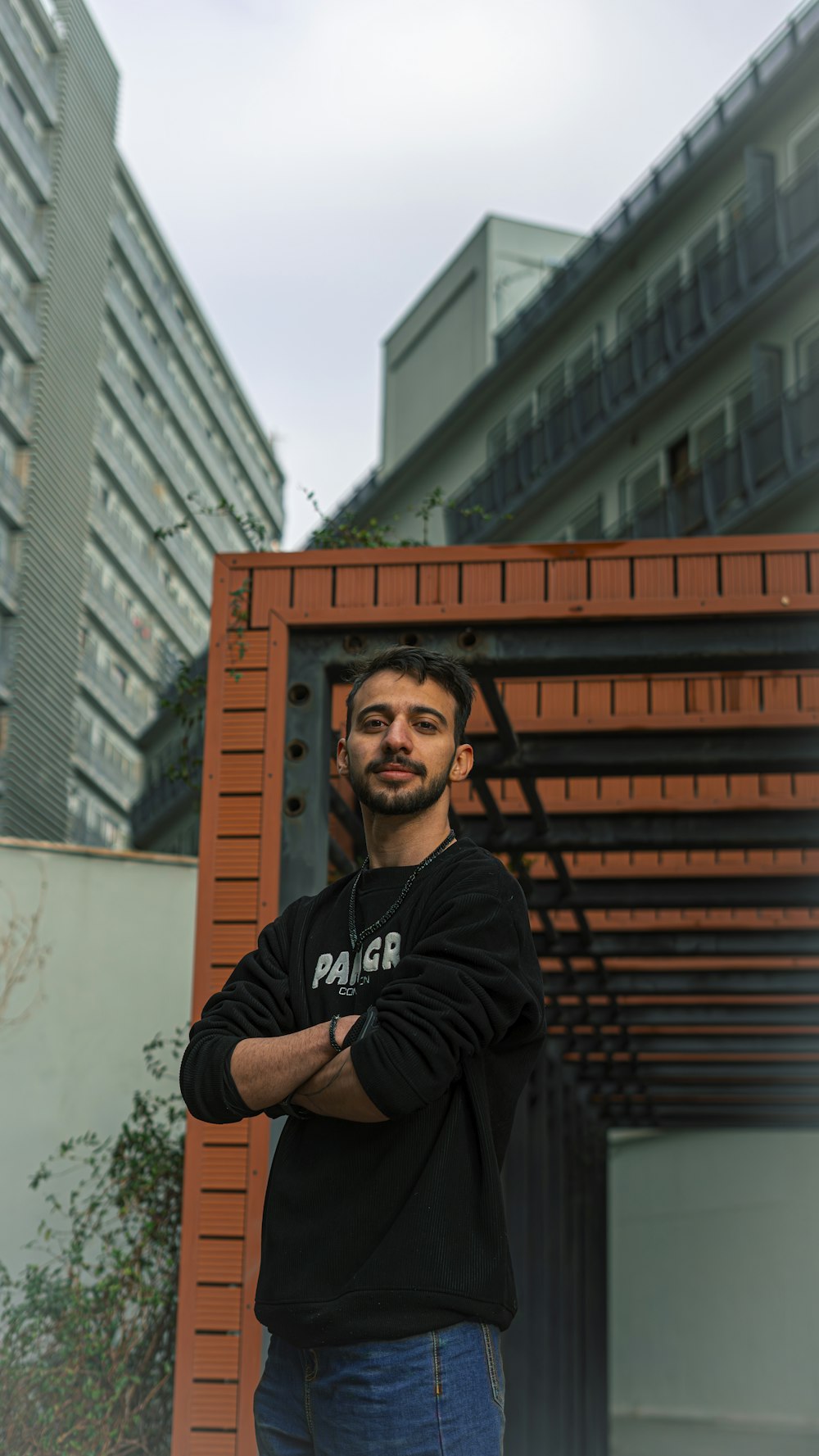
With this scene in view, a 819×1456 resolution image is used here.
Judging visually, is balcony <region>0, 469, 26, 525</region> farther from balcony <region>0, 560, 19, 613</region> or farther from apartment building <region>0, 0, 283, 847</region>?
balcony <region>0, 560, 19, 613</region>

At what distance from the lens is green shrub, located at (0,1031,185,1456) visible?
621 centimetres

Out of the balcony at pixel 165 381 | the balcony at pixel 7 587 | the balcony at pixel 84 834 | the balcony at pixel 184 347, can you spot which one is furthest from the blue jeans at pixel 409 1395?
the balcony at pixel 184 347

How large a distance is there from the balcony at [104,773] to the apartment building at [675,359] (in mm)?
18878

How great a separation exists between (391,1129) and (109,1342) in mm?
4557

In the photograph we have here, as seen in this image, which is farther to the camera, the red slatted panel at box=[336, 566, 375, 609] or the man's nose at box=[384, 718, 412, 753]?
the red slatted panel at box=[336, 566, 375, 609]

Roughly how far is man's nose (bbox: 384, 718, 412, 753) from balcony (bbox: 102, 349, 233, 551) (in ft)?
163

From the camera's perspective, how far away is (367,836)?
268 cm

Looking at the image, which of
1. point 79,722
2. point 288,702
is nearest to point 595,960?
point 288,702

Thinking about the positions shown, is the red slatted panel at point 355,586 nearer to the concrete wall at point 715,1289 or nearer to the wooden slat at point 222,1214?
the wooden slat at point 222,1214

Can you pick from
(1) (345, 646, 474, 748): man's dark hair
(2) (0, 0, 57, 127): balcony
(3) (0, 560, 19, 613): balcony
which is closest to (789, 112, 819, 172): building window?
(3) (0, 560, 19, 613): balcony

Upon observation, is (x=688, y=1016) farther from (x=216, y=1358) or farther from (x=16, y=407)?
(x=16, y=407)

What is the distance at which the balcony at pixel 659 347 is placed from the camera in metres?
23.3

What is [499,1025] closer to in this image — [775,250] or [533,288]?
[775,250]

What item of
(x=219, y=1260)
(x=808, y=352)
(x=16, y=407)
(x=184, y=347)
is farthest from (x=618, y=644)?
(x=184, y=347)
